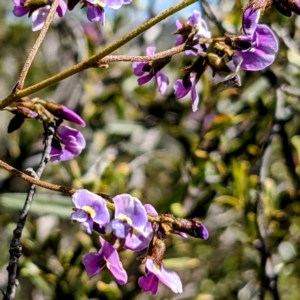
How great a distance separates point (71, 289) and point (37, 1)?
0.71 meters

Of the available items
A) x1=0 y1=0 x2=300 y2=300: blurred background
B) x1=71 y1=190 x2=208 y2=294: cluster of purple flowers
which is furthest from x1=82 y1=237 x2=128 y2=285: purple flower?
x1=0 y1=0 x2=300 y2=300: blurred background

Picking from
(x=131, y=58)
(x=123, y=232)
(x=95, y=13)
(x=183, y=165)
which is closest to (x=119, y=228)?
(x=123, y=232)

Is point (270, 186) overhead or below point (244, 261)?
overhead

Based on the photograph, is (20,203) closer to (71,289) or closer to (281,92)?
(71,289)

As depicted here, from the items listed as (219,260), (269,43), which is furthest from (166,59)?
(219,260)

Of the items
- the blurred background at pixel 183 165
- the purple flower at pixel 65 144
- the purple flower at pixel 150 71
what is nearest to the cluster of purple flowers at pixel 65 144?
the purple flower at pixel 65 144

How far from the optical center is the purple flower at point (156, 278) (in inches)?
29.5

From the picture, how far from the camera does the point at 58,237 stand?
147cm

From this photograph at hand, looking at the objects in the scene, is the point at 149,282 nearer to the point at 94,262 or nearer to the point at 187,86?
the point at 94,262

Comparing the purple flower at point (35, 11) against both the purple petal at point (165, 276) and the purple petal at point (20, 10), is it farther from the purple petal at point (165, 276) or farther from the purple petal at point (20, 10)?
the purple petal at point (165, 276)

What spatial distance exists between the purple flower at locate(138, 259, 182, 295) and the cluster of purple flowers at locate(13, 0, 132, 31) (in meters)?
0.33

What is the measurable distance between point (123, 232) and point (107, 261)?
0.05m

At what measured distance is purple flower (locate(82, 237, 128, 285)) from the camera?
0.75m

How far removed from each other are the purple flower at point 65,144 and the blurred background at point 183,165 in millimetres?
455
